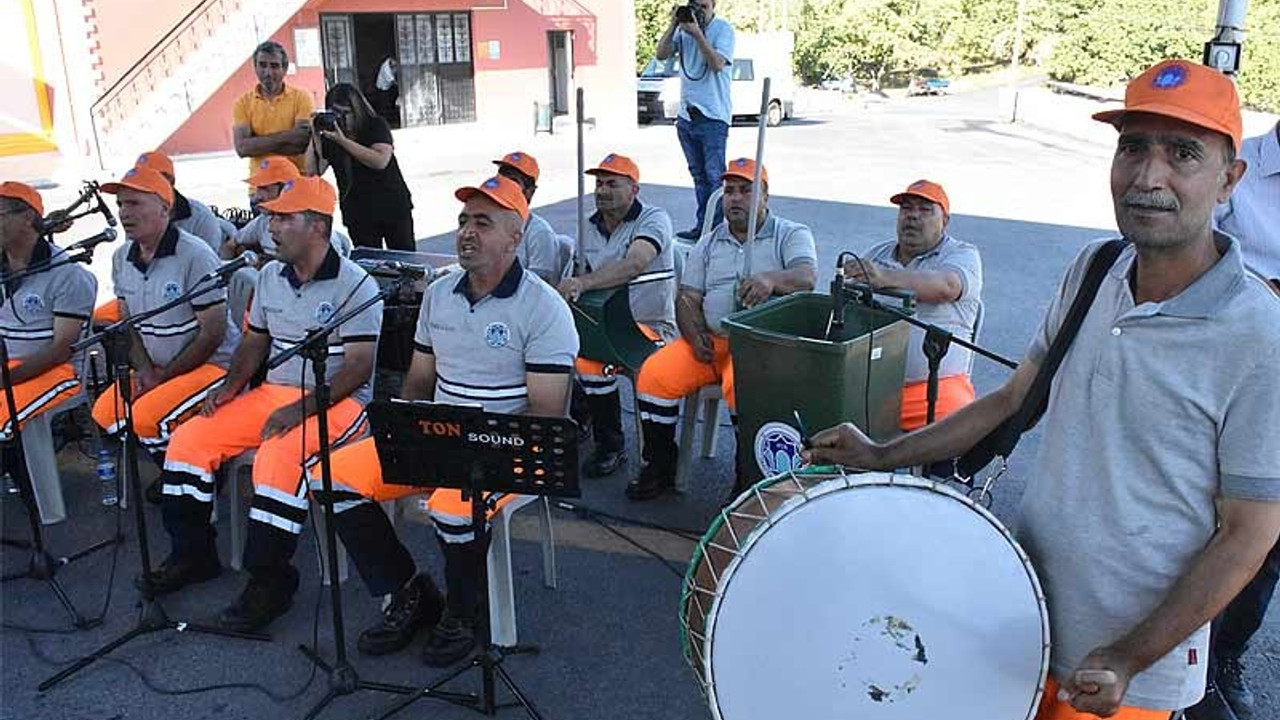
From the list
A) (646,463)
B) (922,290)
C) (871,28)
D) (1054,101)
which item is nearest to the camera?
(922,290)

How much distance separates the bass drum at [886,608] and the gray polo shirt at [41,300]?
13.4 ft

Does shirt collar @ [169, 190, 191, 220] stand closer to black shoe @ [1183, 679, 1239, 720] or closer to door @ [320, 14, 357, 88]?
black shoe @ [1183, 679, 1239, 720]

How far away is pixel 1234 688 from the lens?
3.47 metres

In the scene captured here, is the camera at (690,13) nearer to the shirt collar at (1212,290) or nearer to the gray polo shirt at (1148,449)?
the gray polo shirt at (1148,449)

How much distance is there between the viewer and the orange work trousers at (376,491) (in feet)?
12.1

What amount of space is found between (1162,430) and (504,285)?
99.4 inches

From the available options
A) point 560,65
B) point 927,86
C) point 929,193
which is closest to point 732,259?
point 929,193

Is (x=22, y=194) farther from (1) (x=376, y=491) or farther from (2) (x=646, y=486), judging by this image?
(2) (x=646, y=486)

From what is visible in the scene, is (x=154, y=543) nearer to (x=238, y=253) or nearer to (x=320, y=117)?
(x=238, y=253)

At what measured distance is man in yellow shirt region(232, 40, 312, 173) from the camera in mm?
6848

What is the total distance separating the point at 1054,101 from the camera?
2641 centimetres

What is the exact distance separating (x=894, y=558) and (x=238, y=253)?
4.92 m

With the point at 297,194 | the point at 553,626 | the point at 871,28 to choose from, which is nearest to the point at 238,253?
the point at 297,194

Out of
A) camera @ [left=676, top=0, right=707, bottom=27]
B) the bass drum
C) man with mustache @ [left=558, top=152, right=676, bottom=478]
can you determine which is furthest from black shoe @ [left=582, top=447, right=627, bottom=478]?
camera @ [left=676, top=0, right=707, bottom=27]
